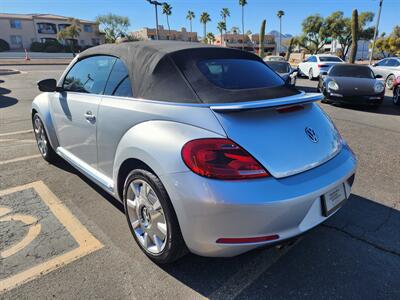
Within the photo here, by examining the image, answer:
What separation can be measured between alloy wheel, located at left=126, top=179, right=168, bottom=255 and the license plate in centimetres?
113

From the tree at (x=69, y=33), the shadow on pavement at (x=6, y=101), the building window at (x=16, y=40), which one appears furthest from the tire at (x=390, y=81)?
the building window at (x=16, y=40)

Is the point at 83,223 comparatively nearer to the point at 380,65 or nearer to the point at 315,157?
the point at 315,157

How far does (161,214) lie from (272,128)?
39.4 inches

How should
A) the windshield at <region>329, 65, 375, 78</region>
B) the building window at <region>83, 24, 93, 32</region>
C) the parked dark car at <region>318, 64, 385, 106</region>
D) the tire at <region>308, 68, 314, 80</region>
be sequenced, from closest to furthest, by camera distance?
1. the parked dark car at <region>318, 64, 385, 106</region>
2. the windshield at <region>329, 65, 375, 78</region>
3. the tire at <region>308, 68, 314, 80</region>
4. the building window at <region>83, 24, 93, 32</region>

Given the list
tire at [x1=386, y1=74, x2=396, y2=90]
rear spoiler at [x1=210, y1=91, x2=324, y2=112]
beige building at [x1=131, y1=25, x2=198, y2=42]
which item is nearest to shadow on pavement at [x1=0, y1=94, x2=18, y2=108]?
rear spoiler at [x1=210, y1=91, x2=324, y2=112]

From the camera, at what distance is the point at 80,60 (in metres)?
3.50

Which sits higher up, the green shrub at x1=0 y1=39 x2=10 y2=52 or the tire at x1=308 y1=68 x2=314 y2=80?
the green shrub at x1=0 y1=39 x2=10 y2=52

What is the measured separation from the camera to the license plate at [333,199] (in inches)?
82.3

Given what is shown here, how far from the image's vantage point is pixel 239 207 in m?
1.77

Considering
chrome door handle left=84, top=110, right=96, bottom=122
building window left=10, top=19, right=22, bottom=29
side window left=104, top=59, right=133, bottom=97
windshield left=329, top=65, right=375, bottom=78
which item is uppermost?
building window left=10, top=19, right=22, bottom=29

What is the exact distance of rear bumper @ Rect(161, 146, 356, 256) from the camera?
5.83ft

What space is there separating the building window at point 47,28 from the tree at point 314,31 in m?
52.0

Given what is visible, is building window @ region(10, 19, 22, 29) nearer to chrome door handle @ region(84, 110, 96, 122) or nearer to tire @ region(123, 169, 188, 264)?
chrome door handle @ region(84, 110, 96, 122)

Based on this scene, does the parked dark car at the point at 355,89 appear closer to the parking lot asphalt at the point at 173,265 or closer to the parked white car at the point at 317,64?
the parking lot asphalt at the point at 173,265
